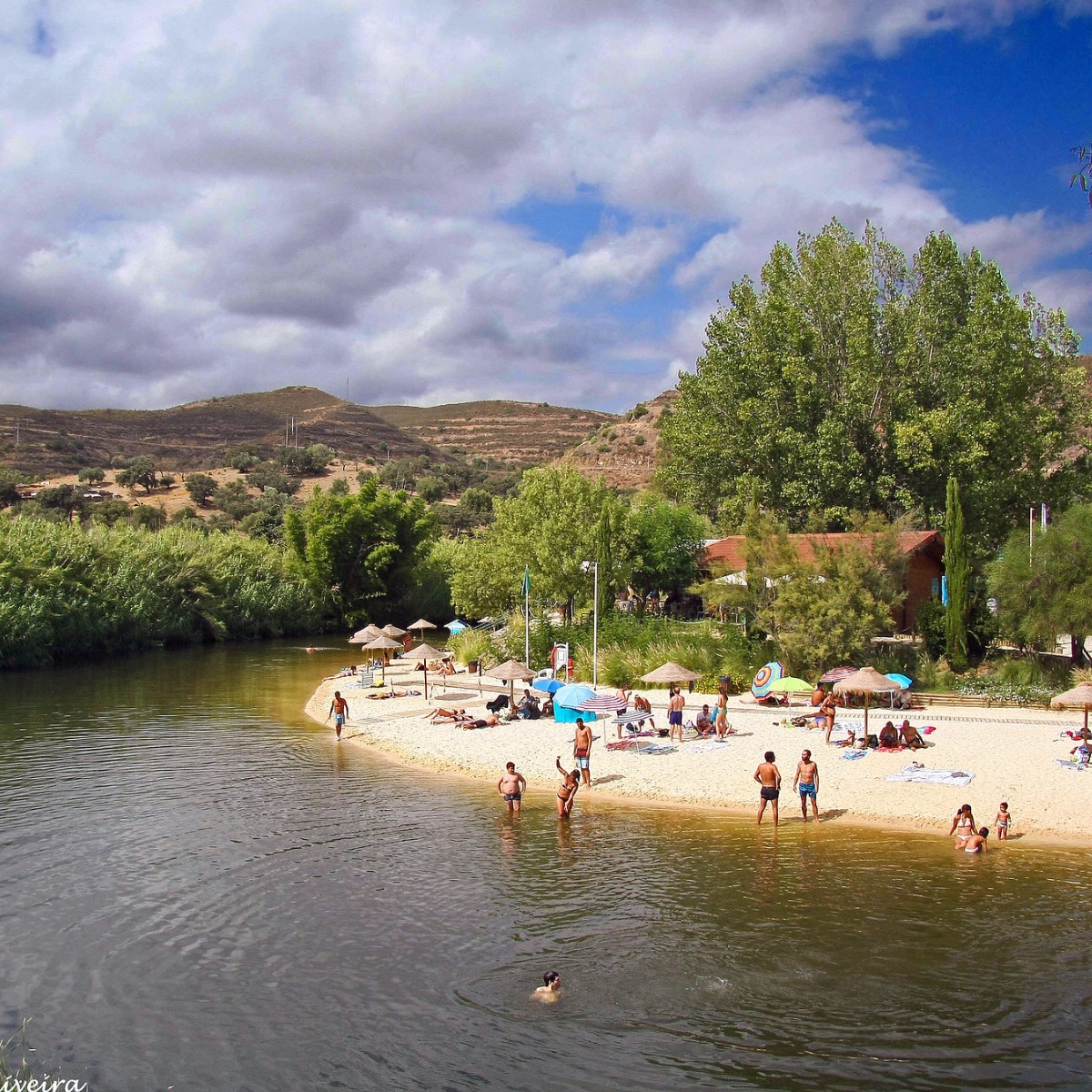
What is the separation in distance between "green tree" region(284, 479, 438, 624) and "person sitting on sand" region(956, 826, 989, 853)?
53495 mm

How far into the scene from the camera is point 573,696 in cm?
2573

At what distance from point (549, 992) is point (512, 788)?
8326 millimetres

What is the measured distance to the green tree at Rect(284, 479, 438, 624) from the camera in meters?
68.1

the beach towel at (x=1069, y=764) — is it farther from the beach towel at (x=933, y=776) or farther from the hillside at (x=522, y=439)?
the hillside at (x=522, y=439)

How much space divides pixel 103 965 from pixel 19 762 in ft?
48.3

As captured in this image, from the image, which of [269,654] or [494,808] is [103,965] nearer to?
[494,808]

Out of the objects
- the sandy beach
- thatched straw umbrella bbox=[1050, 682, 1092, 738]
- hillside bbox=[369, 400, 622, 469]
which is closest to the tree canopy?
the sandy beach

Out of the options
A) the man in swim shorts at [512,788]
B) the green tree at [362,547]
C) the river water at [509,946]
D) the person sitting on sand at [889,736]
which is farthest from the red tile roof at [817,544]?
the green tree at [362,547]

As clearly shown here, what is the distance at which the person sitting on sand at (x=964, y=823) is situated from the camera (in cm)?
1847

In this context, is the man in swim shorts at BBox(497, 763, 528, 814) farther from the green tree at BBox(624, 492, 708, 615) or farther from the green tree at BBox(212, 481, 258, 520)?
the green tree at BBox(212, 481, 258, 520)

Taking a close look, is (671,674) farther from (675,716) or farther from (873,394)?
(873,394)

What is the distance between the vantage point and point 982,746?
24.7m

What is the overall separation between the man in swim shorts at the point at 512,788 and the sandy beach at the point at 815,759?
2.04 metres

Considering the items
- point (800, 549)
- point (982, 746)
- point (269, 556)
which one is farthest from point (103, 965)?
point (269, 556)
